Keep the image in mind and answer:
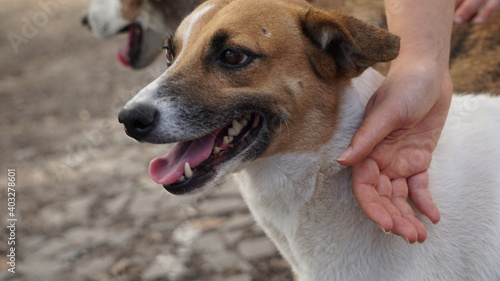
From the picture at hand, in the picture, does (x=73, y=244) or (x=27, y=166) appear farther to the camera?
(x=27, y=166)

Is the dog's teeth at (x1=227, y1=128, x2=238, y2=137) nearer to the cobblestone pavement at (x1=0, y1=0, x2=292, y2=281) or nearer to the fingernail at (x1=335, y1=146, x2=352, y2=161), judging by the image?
the fingernail at (x1=335, y1=146, x2=352, y2=161)

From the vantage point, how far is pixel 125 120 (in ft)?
7.80

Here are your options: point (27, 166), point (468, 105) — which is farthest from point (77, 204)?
point (468, 105)

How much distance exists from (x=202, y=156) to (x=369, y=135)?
0.67 metres

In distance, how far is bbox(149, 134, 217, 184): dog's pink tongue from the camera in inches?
97.8

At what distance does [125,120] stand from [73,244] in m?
2.64

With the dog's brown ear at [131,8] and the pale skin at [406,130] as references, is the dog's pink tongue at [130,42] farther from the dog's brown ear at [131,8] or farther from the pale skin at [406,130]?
the pale skin at [406,130]

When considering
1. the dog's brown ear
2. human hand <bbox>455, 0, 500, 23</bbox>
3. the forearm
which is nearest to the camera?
the forearm

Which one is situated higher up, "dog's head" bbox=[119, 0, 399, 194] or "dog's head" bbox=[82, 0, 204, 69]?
"dog's head" bbox=[119, 0, 399, 194]

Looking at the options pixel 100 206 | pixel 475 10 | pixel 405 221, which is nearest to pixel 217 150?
pixel 405 221

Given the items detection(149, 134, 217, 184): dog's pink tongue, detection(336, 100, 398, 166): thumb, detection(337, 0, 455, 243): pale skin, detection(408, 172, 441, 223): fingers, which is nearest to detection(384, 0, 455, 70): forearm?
detection(337, 0, 455, 243): pale skin

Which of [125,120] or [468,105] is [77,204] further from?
[468,105]

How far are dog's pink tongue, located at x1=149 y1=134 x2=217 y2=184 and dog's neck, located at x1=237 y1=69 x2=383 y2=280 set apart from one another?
0.25 m

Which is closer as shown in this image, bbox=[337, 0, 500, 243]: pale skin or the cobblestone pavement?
bbox=[337, 0, 500, 243]: pale skin
